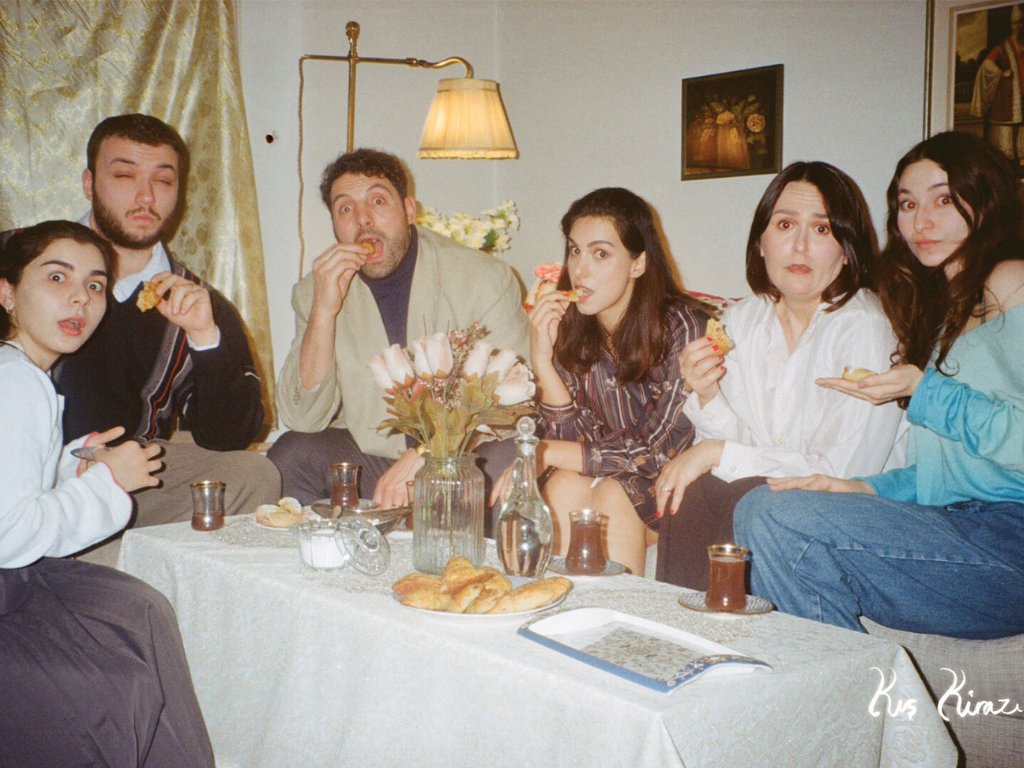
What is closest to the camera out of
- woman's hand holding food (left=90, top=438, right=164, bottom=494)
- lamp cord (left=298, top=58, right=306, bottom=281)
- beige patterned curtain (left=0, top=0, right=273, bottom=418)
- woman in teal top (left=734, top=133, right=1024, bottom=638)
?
woman in teal top (left=734, top=133, right=1024, bottom=638)

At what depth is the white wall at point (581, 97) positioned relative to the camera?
3436mm

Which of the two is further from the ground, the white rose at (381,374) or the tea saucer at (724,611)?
the white rose at (381,374)

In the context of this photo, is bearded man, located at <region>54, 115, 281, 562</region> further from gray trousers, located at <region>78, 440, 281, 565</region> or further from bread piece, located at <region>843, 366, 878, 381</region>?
bread piece, located at <region>843, 366, 878, 381</region>

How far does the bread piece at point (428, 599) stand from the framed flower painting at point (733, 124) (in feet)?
9.13

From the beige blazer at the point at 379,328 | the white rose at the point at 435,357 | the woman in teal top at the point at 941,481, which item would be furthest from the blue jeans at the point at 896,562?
the beige blazer at the point at 379,328

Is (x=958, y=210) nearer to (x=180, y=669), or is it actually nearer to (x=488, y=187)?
(x=180, y=669)

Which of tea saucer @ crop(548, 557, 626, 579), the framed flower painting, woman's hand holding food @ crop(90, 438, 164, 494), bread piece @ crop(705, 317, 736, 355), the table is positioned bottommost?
the table

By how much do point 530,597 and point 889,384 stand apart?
41.1 inches

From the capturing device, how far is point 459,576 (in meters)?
1.53

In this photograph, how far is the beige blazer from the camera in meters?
3.07

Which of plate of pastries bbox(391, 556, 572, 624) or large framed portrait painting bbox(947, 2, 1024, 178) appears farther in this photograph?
large framed portrait painting bbox(947, 2, 1024, 178)

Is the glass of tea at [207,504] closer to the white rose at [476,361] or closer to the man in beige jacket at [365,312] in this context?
the white rose at [476,361]

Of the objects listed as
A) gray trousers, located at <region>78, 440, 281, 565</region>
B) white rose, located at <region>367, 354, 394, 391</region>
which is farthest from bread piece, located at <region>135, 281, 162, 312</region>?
white rose, located at <region>367, 354, 394, 391</region>

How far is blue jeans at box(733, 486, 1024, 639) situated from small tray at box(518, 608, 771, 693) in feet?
2.14
